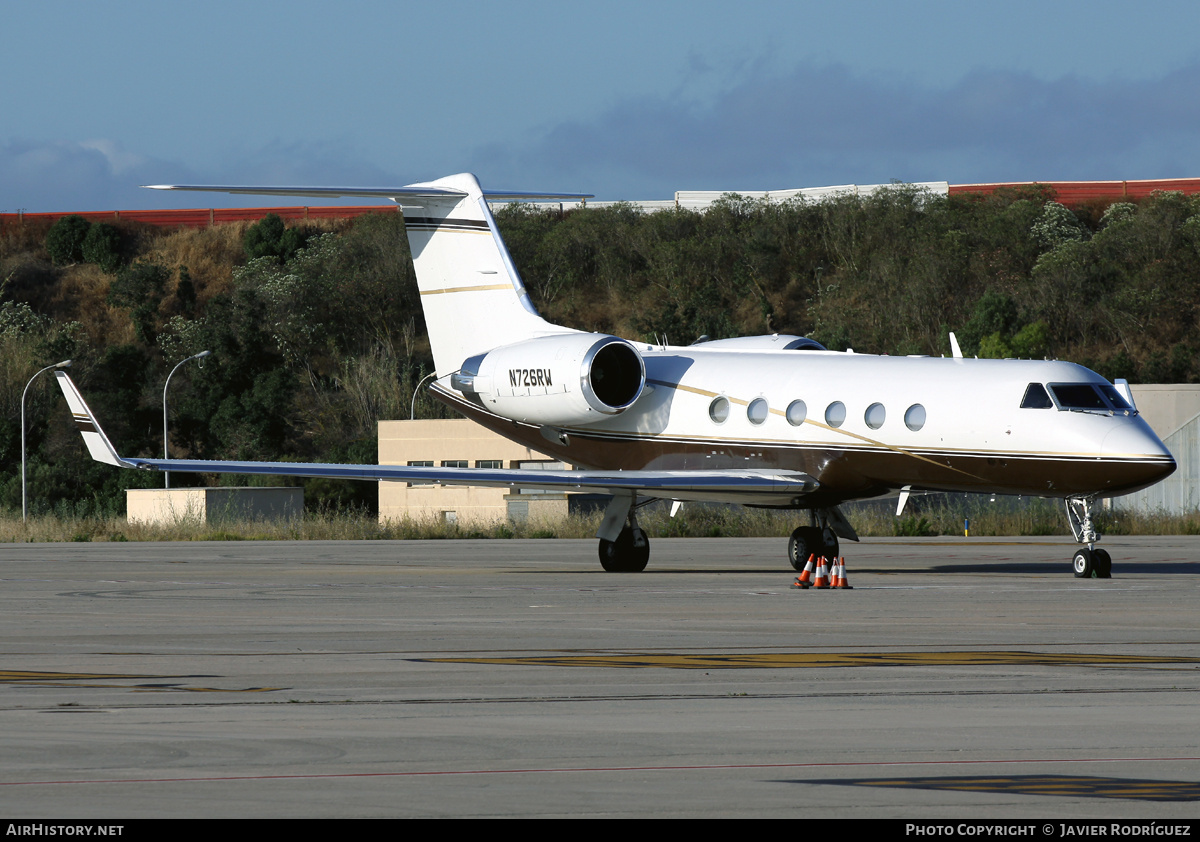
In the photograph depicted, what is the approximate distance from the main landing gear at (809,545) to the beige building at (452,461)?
104ft

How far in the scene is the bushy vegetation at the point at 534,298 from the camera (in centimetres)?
7438

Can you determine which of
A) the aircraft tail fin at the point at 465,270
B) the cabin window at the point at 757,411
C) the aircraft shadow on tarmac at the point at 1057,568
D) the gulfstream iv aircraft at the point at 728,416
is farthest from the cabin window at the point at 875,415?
the aircraft tail fin at the point at 465,270

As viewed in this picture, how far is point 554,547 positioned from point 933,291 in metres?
55.5

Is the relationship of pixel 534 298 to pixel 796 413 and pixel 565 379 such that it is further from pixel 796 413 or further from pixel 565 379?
pixel 796 413

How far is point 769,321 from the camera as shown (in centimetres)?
8606

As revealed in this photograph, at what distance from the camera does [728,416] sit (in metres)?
23.0

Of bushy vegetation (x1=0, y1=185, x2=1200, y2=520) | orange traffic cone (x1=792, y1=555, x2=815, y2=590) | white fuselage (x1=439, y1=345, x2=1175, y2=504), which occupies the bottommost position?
orange traffic cone (x1=792, y1=555, x2=815, y2=590)

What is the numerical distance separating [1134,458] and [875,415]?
3500 mm

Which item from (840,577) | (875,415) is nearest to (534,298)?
(875,415)

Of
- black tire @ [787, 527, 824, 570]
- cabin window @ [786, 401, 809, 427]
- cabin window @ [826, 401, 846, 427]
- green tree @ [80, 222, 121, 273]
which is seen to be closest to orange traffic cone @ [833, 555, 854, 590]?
black tire @ [787, 527, 824, 570]

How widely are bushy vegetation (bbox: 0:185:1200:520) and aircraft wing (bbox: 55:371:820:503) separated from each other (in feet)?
137

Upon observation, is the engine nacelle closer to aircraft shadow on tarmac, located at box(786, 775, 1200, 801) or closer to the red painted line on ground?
the red painted line on ground

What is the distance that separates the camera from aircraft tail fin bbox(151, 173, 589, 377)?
2614 cm

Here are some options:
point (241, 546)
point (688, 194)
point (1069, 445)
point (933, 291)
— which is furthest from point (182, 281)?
point (1069, 445)
